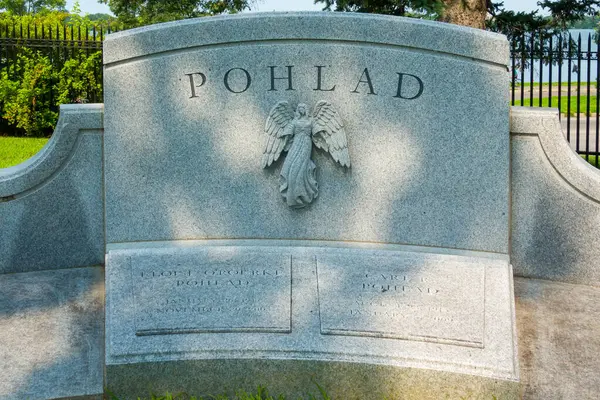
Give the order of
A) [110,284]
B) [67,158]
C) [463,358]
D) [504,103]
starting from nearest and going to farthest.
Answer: [463,358] → [110,284] → [504,103] → [67,158]

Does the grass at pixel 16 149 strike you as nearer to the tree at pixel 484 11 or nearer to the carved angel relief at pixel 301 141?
the tree at pixel 484 11

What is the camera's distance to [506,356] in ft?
14.5

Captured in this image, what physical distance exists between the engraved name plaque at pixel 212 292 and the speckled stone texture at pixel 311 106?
423mm

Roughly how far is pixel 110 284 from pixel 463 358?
2103 mm

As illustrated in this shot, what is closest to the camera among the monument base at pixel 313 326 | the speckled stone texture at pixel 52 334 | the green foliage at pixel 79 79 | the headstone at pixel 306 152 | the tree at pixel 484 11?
the monument base at pixel 313 326

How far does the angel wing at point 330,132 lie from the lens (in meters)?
5.52

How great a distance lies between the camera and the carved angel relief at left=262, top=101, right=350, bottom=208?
551 cm

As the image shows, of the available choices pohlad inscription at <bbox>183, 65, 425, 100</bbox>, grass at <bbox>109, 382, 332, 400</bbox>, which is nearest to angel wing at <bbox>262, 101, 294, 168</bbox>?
pohlad inscription at <bbox>183, 65, 425, 100</bbox>

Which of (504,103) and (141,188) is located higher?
(504,103)

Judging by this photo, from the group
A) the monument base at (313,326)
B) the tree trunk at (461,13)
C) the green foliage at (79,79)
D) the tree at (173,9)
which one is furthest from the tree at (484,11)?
the tree at (173,9)

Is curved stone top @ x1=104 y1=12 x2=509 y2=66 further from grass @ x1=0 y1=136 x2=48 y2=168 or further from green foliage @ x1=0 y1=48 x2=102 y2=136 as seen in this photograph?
green foliage @ x1=0 y1=48 x2=102 y2=136

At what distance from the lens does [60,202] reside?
19.4 ft

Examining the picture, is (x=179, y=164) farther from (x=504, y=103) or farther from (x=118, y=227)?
(x=504, y=103)

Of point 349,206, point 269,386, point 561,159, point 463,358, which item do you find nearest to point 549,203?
point 561,159
